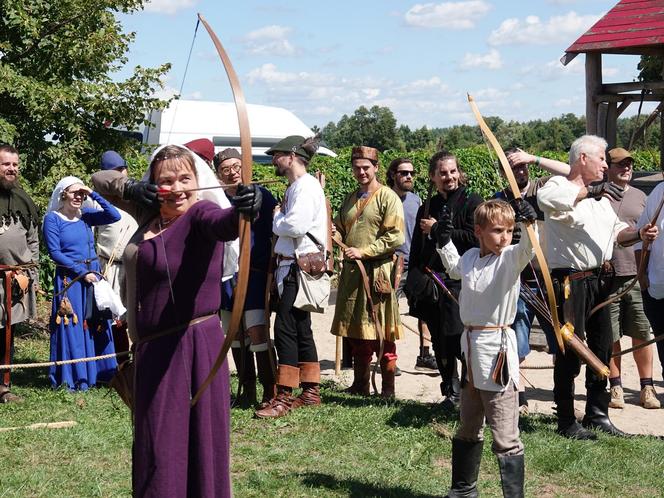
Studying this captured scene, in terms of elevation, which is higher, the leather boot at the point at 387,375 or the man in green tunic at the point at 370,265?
the man in green tunic at the point at 370,265

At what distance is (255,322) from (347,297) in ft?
2.61

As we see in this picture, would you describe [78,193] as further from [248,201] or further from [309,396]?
[248,201]

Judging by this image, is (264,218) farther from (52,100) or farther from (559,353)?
(52,100)

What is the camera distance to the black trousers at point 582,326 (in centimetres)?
605

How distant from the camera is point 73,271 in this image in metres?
7.67

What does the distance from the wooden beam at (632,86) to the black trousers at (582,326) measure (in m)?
5.69

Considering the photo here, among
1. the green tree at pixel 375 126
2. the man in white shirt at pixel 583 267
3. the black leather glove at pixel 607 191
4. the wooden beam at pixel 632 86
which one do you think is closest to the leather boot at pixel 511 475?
the man in white shirt at pixel 583 267

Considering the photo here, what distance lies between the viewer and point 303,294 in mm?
6680

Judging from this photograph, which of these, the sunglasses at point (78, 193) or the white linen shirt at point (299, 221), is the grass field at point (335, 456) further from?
the sunglasses at point (78, 193)

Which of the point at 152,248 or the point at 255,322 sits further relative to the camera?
the point at 255,322

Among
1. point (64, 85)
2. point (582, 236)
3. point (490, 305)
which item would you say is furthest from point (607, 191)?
point (64, 85)

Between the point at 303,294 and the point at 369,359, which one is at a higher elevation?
the point at 303,294

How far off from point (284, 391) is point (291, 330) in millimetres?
424

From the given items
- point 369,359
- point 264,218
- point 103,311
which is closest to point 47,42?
point 103,311
